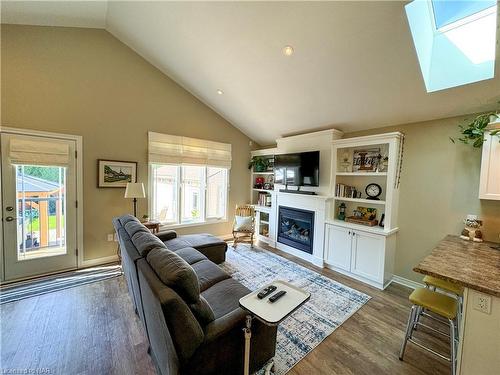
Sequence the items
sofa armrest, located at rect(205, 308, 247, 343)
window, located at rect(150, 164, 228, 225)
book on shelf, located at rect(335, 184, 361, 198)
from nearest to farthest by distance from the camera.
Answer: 1. sofa armrest, located at rect(205, 308, 247, 343)
2. book on shelf, located at rect(335, 184, 361, 198)
3. window, located at rect(150, 164, 228, 225)

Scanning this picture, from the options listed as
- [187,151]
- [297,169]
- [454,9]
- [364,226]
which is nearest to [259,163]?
[297,169]

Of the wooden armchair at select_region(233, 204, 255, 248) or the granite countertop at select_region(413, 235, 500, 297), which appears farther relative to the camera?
the wooden armchair at select_region(233, 204, 255, 248)

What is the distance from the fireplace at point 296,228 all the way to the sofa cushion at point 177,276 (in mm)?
2932

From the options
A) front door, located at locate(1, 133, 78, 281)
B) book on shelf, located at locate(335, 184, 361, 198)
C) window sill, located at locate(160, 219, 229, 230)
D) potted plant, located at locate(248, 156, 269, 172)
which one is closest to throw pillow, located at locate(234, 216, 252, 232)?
window sill, located at locate(160, 219, 229, 230)

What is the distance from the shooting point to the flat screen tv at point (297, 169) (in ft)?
12.3

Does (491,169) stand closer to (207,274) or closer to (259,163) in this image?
(207,274)

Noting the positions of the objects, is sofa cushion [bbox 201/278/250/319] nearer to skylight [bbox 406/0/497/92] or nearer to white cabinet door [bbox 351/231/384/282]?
white cabinet door [bbox 351/231/384/282]

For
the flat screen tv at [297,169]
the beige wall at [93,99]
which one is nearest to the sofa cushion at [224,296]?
the flat screen tv at [297,169]

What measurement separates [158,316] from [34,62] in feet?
12.4

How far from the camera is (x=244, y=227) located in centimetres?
443

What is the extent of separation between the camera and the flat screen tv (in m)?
3.76

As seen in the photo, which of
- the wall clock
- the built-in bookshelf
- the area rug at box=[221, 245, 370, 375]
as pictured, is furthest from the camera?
the built-in bookshelf

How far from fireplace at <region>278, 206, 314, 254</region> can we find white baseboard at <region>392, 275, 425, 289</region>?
129cm

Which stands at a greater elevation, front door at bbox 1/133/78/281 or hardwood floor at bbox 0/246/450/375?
front door at bbox 1/133/78/281
